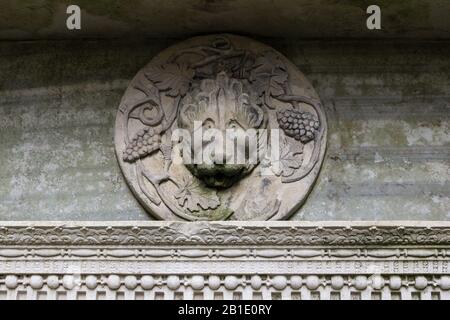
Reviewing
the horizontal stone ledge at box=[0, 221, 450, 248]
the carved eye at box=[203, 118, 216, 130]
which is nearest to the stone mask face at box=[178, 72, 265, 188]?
the carved eye at box=[203, 118, 216, 130]

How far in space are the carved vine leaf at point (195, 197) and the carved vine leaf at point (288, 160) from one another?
0.25 metres

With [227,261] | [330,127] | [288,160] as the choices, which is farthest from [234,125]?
[227,261]

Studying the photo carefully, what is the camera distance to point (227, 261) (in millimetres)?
3525

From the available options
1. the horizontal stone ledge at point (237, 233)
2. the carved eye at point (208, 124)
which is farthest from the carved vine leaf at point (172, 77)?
the horizontal stone ledge at point (237, 233)

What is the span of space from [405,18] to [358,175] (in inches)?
23.8

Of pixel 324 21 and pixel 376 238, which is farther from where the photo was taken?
pixel 324 21

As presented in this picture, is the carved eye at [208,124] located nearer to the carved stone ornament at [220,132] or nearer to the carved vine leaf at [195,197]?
the carved stone ornament at [220,132]

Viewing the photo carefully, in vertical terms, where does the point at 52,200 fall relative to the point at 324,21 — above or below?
below

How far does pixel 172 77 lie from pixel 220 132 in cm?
30

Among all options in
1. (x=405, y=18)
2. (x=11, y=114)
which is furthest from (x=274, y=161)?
(x=11, y=114)

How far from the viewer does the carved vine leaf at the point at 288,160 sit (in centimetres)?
369

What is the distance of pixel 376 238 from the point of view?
350 centimetres

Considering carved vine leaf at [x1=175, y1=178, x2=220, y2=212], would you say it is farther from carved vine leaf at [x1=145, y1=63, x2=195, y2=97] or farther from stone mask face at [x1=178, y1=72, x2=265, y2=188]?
carved vine leaf at [x1=145, y1=63, x2=195, y2=97]

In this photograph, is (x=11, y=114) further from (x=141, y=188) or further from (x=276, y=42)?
(x=276, y=42)
